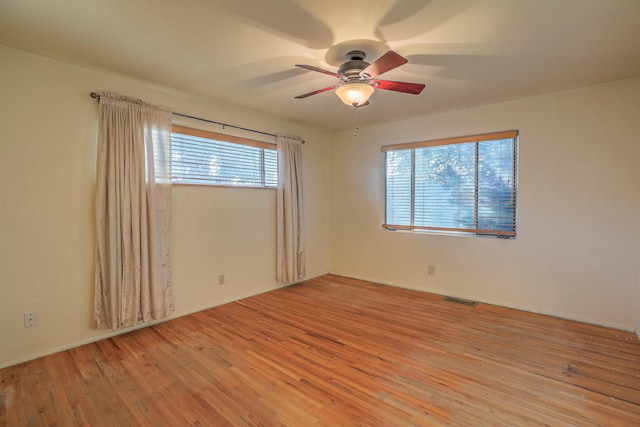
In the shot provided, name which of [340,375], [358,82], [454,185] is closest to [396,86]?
[358,82]

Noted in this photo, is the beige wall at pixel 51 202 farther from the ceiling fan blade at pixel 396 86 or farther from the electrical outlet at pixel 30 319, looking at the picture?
the ceiling fan blade at pixel 396 86

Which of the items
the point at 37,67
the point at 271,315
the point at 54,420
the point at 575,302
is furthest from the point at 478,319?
the point at 37,67

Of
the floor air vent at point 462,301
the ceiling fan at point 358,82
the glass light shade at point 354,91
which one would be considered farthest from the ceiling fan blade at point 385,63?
the floor air vent at point 462,301

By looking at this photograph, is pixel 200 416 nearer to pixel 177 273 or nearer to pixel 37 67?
pixel 177 273

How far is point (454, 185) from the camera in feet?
12.8

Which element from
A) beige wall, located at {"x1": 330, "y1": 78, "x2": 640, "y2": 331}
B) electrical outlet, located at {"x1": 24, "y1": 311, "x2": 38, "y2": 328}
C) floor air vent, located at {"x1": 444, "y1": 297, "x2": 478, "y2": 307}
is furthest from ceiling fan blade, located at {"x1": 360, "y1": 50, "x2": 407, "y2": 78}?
electrical outlet, located at {"x1": 24, "y1": 311, "x2": 38, "y2": 328}

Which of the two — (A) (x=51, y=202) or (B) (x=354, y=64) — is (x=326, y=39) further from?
(A) (x=51, y=202)

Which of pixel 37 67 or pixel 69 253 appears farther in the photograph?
pixel 69 253

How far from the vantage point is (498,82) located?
2.89 meters

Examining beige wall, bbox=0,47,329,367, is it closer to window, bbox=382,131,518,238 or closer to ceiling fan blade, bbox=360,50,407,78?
ceiling fan blade, bbox=360,50,407,78

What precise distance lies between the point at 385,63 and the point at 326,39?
0.47 m

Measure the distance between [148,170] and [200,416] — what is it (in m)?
2.22

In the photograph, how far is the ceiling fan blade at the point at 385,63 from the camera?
6.17ft

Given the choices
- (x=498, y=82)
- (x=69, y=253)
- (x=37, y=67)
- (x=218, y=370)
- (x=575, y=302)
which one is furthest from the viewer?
(x=575, y=302)
